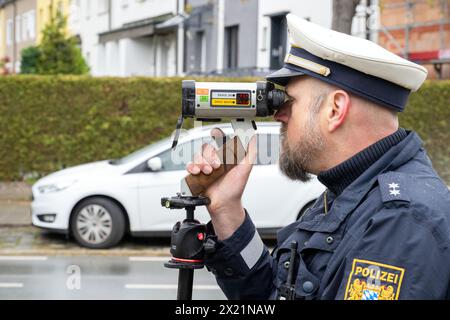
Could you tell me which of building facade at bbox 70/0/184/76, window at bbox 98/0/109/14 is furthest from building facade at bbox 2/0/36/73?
window at bbox 98/0/109/14

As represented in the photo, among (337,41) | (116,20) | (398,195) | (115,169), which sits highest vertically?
(116,20)

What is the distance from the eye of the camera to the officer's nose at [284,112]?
91.7 inches

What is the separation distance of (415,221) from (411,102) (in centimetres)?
1321

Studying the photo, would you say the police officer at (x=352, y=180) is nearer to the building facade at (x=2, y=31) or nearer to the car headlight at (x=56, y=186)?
the car headlight at (x=56, y=186)

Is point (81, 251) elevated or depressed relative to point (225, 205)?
depressed

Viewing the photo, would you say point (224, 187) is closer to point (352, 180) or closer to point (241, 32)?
point (352, 180)

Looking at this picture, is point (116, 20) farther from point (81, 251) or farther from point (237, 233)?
point (237, 233)

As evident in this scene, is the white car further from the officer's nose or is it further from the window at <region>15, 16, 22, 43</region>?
the window at <region>15, 16, 22, 43</region>

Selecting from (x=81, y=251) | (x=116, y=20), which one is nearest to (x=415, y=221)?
(x=81, y=251)

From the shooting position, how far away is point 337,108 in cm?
217

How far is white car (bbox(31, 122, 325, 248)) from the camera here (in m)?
10.4

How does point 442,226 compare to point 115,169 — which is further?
point 115,169

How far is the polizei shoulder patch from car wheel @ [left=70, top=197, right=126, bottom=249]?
860 cm
